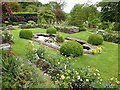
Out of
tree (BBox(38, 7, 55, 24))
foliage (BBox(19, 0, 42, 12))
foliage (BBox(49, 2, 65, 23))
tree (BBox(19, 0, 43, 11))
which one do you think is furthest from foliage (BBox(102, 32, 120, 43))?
tree (BBox(19, 0, 43, 11))

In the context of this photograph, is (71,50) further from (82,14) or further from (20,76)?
(82,14)

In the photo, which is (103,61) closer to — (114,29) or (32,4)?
(114,29)

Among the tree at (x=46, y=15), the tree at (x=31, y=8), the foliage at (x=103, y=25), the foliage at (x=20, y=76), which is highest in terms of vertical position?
the tree at (x=31, y=8)

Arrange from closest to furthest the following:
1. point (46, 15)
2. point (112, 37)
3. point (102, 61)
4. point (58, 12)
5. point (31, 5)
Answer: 1. point (102, 61)
2. point (112, 37)
3. point (46, 15)
4. point (58, 12)
5. point (31, 5)

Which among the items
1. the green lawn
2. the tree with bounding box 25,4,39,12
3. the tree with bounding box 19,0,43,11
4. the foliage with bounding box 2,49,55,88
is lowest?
the green lawn

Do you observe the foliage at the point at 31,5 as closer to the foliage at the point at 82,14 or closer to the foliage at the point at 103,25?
the foliage at the point at 82,14

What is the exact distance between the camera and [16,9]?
17281 mm

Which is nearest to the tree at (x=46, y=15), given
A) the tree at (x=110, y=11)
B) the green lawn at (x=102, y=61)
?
the tree at (x=110, y=11)

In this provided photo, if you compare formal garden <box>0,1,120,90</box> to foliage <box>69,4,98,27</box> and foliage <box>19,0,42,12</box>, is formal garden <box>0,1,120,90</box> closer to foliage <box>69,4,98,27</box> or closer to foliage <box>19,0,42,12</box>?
foliage <box>69,4,98,27</box>

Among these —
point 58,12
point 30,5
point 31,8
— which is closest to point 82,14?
point 58,12

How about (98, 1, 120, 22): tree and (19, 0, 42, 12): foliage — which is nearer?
(98, 1, 120, 22): tree

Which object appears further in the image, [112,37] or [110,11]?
[110,11]

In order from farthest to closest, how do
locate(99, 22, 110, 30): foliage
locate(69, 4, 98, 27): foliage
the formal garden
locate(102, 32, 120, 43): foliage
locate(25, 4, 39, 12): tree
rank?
1. locate(25, 4, 39, 12): tree
2. locate(69, 4, 98, 27): foliage
3. locate(99, 22, 110, 30): foliage
4. locate(102, 32, 120, 43): foliage
5. the formal garden

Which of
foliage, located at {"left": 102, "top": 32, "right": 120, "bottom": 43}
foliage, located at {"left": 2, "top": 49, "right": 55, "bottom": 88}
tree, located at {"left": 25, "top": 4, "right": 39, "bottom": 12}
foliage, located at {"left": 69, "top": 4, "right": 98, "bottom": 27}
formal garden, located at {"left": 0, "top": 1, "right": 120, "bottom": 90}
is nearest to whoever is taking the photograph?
foliage, located at {"left": 2, "top": 49, "right": 55, "bottom": 88}
